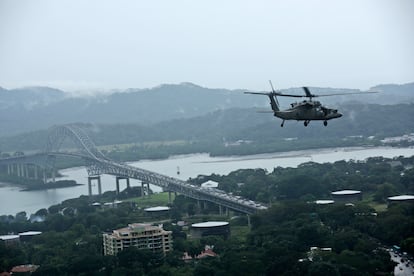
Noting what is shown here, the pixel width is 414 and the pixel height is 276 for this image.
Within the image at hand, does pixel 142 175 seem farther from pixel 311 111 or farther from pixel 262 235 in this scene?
pixel 311 111

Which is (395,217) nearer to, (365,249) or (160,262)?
(365,249)

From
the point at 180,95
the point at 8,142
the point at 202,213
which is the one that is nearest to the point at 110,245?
the point at 202,213

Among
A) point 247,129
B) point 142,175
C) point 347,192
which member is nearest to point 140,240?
point 347,192

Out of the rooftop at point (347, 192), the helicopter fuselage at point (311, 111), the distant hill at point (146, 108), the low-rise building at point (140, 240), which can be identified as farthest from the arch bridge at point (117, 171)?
the distant hill at point (146, 108)

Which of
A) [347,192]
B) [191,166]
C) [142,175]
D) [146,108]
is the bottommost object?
[347,192]

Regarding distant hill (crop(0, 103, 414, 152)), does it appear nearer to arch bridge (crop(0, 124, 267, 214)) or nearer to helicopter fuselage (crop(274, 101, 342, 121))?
arch bridge (crop(0, 124, 267, 214))

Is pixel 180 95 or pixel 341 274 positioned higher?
pixel 180 95

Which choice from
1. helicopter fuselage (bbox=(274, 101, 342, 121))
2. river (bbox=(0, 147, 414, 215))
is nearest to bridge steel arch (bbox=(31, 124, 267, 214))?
river (bbox=(0, 147, 414, 215))
